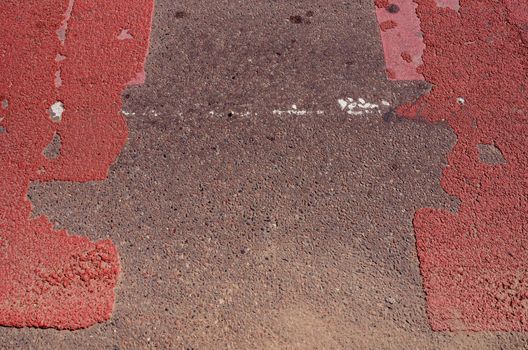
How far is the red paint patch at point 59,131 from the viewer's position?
319 cm

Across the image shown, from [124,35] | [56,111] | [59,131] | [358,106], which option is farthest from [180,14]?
[358,106]

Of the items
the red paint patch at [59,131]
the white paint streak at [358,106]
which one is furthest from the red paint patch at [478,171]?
the red paint patch at [59,131]

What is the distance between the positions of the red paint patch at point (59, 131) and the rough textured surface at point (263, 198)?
0.33ft

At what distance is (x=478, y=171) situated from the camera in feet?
11.9

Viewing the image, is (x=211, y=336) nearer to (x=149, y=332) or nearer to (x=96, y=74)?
(x=149, y=332)

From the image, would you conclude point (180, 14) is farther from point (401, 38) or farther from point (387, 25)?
point (401, 38)

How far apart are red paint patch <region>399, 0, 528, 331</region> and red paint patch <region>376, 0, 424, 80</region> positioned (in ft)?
0.26

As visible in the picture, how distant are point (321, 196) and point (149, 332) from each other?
4.87ft

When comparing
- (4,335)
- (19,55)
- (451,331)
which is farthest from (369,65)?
(4,335)

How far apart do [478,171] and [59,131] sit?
3184 millimetres

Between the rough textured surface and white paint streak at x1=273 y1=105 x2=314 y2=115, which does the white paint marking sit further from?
white paint streak at x1=273 y1=105 x2=314 y2=115

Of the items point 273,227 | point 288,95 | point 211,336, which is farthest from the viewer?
point 288,95

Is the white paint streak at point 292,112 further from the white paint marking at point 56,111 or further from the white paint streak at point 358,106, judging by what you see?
the white paint marking at point 56,111

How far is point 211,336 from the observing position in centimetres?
308
